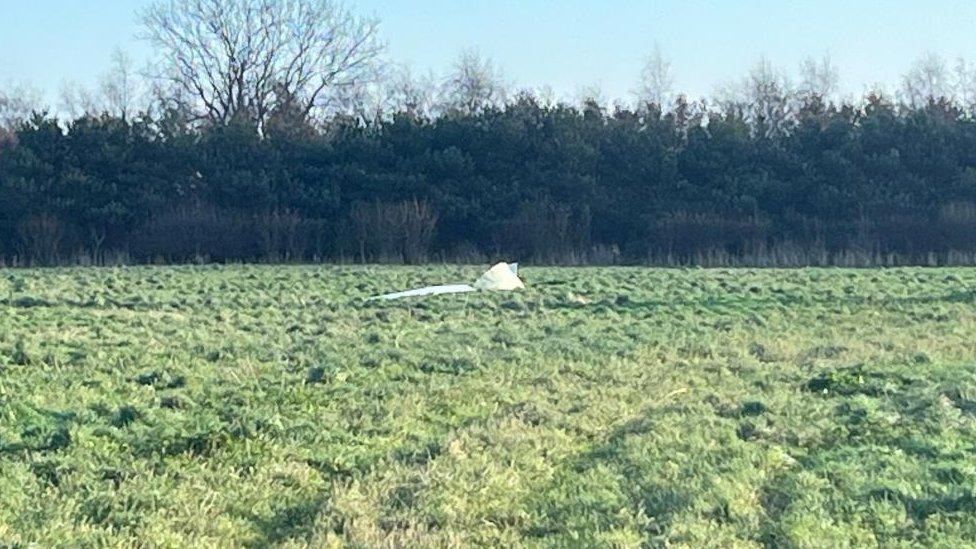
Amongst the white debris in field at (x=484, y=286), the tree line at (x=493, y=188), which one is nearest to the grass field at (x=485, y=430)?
the white debris in field at (x=484, y=286)

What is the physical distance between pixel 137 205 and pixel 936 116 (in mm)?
28822

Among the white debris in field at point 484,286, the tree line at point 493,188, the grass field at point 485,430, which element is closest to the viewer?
the grass field at point 485,430

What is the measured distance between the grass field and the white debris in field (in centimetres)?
380

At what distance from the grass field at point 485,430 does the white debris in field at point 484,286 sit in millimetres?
3802

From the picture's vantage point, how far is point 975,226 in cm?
3947

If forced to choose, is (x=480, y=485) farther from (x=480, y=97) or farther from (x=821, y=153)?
(x=480, y=97)

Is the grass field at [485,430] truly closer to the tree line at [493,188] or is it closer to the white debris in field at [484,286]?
the white debris in field at [484,286]

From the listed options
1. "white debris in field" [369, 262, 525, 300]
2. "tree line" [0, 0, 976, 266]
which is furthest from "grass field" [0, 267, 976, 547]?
"tree line" [0, 0, 976, 266]

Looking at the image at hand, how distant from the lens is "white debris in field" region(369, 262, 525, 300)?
22.1 metres

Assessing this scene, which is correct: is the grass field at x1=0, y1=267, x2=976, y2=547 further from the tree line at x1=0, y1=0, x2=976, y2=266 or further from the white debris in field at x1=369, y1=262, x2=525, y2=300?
the tree line at x1=0, y1=0, x2=976, y2=266

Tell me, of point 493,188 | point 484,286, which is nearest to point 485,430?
point 484,286

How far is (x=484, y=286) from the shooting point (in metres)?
23.8

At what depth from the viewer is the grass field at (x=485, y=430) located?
6316 millimetres

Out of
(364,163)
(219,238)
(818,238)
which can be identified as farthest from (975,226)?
(219,238)
